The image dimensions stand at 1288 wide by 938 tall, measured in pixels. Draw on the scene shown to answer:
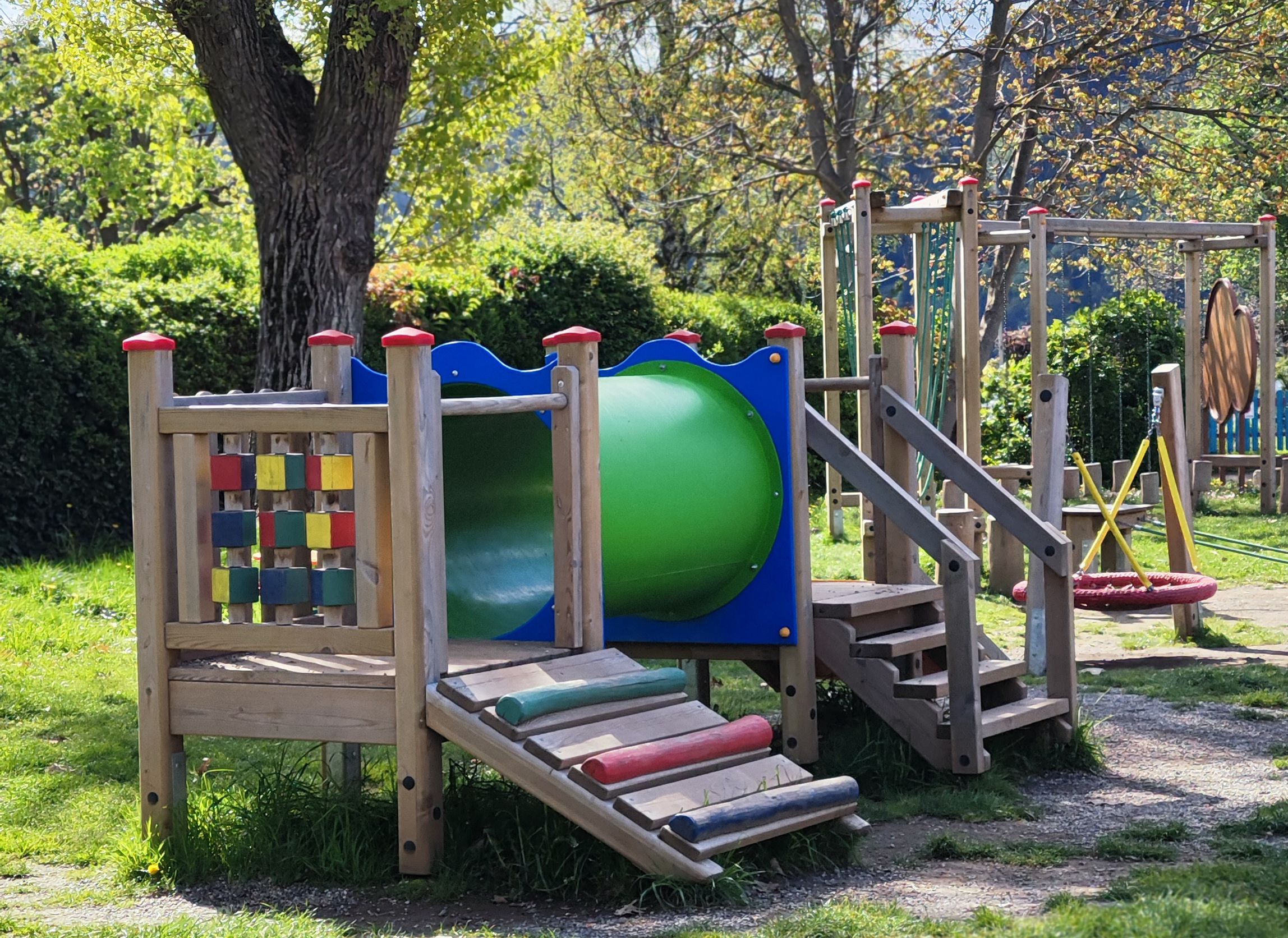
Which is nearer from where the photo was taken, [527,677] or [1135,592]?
[527,677]

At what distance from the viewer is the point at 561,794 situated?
166 inches

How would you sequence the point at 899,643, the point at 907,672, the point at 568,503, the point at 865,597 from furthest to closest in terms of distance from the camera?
the point at 907,672, the point at 865,597, the point at 899,643, the point at 568,503

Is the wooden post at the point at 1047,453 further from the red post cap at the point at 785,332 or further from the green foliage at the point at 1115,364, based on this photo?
the green foliage at the point at 1115,364

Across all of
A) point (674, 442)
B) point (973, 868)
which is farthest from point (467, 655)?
point (973, 868)

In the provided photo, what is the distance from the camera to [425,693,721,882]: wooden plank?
13.5 feet

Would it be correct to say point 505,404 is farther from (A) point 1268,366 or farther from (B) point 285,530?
(A) point 1268,366

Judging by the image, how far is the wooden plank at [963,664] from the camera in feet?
18.0

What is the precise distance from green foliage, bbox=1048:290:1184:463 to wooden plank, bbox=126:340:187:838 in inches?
565

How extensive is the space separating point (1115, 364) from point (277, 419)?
48.5 feet

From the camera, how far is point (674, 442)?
19.1 feet

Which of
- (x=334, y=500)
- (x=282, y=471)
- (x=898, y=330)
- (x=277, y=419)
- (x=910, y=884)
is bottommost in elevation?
(x=910, y=884)

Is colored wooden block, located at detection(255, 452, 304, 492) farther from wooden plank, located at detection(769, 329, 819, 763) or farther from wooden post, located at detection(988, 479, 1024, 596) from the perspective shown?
wooden post, located at detection(988, 479, 1024, 596)

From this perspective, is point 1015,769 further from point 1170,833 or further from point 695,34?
point 695,34

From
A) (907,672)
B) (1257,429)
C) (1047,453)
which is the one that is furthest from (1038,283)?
(1257,429)
